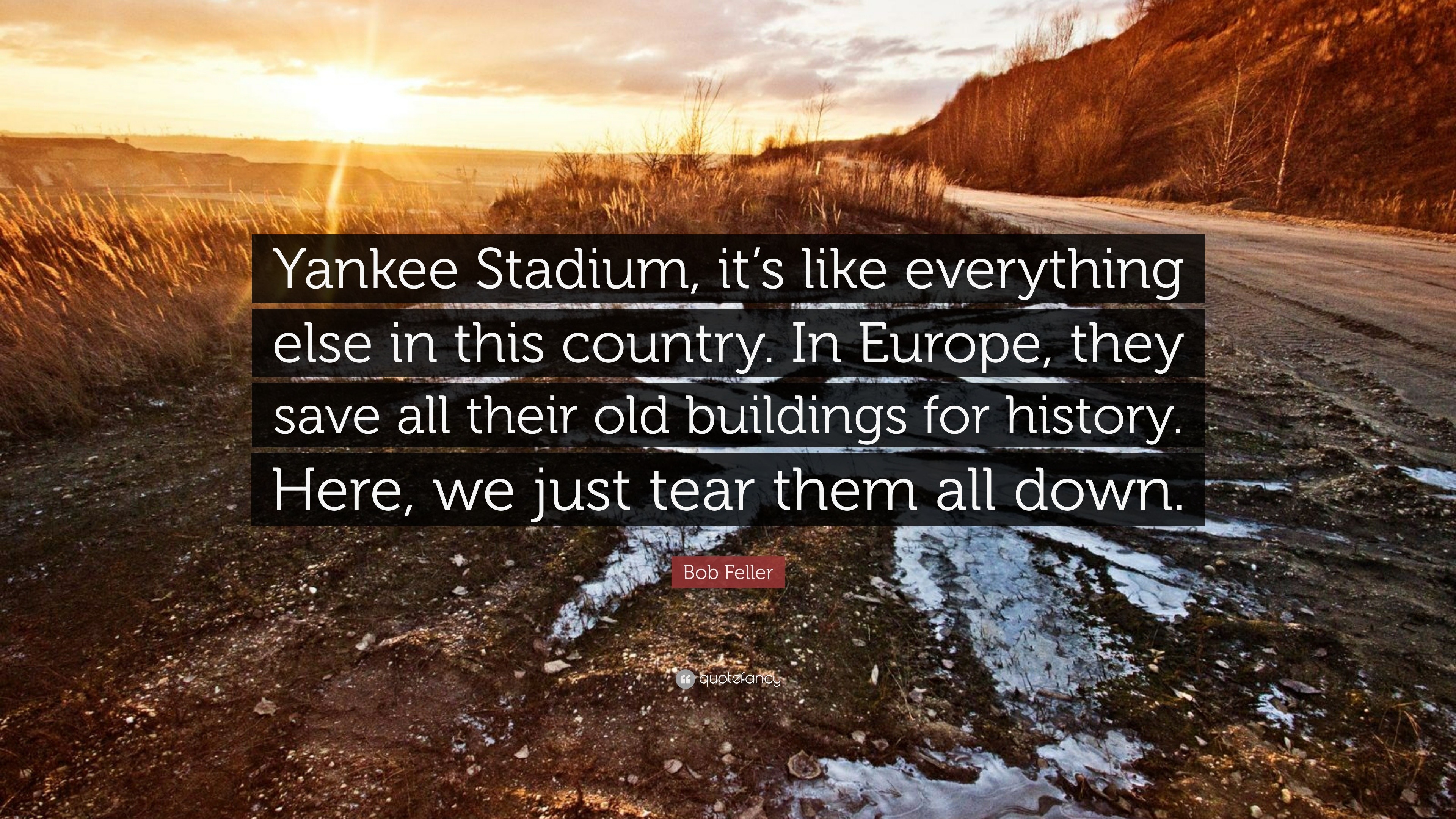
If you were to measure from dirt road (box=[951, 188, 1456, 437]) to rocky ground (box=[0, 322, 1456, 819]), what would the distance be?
5.48 ft

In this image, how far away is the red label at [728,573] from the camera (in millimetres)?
2943

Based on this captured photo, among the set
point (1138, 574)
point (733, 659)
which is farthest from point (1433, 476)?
point (733, 659)

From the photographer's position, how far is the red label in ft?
9.66

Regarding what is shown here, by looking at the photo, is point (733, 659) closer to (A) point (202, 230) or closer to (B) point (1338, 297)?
(B) point (1338, 297)

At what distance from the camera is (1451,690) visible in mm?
2203

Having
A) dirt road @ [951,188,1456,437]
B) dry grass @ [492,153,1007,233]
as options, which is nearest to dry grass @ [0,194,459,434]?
dry grass @ [492,153,1007,233]

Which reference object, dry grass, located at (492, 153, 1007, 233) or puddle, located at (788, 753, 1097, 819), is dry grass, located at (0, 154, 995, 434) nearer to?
dry grass, located at (492, 153, 1007, 233)

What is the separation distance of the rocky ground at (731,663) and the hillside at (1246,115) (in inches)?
505

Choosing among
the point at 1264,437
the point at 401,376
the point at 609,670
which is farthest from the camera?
the point at 401,376

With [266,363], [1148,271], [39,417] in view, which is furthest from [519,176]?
[1148,271]

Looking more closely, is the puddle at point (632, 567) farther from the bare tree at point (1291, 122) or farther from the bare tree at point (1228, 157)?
the bare tree at point (1228, 157)

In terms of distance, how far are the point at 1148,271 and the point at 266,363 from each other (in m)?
9.45

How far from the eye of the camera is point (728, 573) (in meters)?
3.01

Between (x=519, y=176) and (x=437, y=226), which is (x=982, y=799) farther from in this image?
(x=519, y=176)
